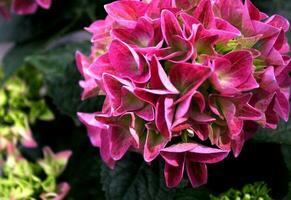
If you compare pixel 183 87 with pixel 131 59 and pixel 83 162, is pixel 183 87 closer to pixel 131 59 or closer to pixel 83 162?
pixel 131 59

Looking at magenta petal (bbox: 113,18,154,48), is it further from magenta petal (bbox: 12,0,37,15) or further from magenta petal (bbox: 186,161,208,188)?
magenta petal (bbox: 12,0,37,15)

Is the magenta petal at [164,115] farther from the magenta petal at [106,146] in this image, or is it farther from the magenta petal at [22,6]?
the magenta petal at [22,6]

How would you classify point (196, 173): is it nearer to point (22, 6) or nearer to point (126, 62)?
point (126, 62)

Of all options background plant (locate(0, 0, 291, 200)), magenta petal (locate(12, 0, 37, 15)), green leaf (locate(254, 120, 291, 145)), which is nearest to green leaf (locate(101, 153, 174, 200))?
background plant (locate(0, 0, 291, 200))

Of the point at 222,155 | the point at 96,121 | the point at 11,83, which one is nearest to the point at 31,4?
the point at 11,83

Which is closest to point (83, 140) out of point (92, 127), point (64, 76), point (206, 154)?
point (64, 76)
